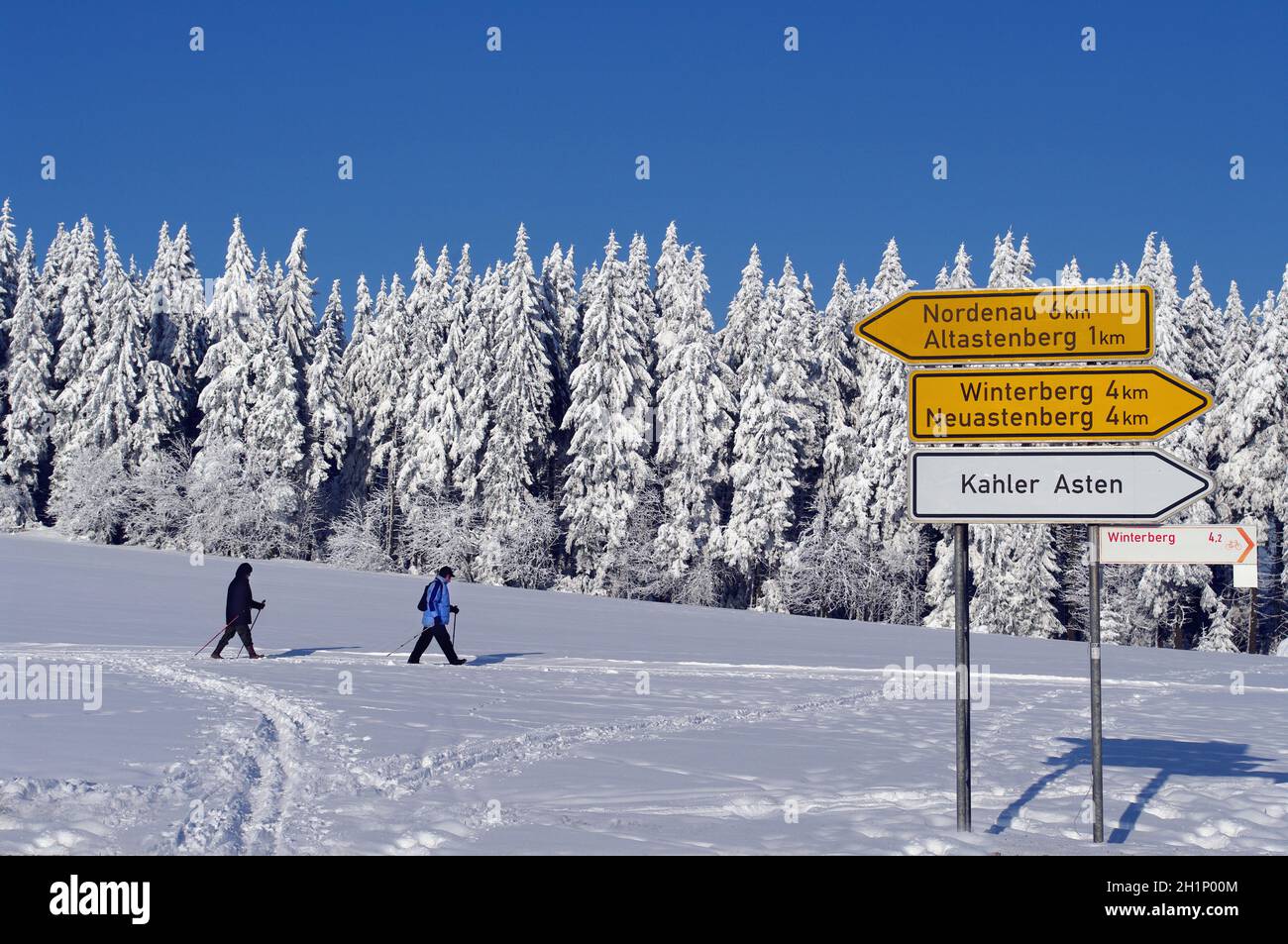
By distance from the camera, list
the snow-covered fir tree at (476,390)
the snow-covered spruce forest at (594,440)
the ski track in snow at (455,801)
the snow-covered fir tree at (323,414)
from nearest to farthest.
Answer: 1. the ski track in snow at (455,801)
2. the snow-covered spruce forest at (594,440)
3. the snow-covered fir tree at (476,390)
4. the snow-covered fir tree at (323,414)

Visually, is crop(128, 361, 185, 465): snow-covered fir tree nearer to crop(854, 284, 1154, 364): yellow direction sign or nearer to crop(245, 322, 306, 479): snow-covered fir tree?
crop(245, 322, 306, 479): snow-covered fir tree

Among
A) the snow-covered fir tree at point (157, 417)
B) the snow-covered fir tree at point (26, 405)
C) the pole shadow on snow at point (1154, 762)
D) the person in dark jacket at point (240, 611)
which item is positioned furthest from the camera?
the snow-covered fir tree at point (26, 405)

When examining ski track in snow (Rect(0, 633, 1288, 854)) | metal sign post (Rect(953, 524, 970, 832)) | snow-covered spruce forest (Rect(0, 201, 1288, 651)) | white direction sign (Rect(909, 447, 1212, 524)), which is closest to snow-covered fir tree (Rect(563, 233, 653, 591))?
snow-covered spruce forest (Rect(0, 201, 1288, 651))

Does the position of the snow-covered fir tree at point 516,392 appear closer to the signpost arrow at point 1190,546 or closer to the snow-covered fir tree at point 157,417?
the snow-covered fir tree at point 157,417

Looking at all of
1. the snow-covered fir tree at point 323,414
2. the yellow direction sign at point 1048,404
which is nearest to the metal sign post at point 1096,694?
the yellow direction sign at point 1048,404

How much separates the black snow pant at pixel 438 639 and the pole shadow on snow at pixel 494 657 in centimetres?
73

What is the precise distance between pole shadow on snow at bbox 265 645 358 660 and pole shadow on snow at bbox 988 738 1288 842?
13709 mm

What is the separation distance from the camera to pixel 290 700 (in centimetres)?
1372

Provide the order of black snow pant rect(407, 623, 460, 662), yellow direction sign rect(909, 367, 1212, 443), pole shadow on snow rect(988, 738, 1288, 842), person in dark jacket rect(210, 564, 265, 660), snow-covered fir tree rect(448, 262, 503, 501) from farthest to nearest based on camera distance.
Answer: snow-covered fir tree rect(448, 262, 503, 501) < person in dark jacket rect(210, 564, 265, 660) < black snow pant rect(407, 623, 460, 662) < pole shadow on snow rect(988, 738, 1288, 842) < yellow direction sign rect(909, 367, 1212, 443)

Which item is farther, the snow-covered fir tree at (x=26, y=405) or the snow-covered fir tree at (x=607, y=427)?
the snow-covered fir tree at (x=26, y=405)

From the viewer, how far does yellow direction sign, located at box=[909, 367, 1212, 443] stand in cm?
770

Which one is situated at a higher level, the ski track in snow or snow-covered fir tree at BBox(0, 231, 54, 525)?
snow-covered fir tree at BBox(0, 231, 54, 525)

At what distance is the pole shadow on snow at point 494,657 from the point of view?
20062mm

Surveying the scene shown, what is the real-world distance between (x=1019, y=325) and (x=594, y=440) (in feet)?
Result: 132
